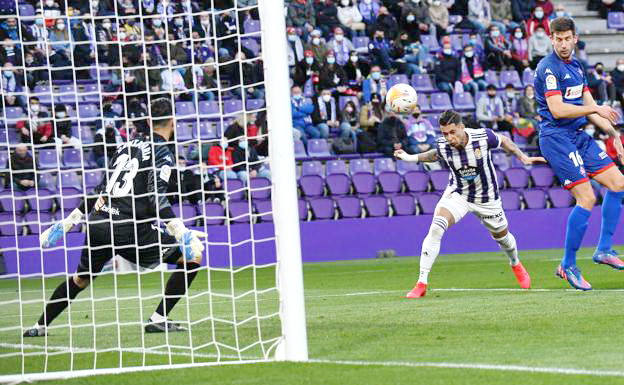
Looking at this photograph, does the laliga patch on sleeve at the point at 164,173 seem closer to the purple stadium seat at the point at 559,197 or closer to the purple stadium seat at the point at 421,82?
the purple stadium seat at the point at 559,197

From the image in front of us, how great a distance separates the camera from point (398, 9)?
28016 millimetres

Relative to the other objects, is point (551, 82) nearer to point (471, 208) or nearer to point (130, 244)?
point (471, 208)

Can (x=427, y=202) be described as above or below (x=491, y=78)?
below

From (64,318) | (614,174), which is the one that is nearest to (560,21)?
(614,174)

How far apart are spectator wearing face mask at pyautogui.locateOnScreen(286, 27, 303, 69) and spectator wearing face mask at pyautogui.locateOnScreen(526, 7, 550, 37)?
673 centimetres

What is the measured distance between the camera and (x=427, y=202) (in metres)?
22.6

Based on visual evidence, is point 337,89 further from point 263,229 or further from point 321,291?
point 321,291

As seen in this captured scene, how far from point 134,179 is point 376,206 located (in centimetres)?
1388

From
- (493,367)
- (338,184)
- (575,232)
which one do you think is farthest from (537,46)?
(493,367)

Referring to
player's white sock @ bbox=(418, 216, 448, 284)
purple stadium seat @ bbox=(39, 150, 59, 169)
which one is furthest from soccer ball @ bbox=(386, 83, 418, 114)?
purple stadium seat @ bbox=(39, 150, 59, 169)

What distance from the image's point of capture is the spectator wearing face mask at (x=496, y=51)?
92.0 feet

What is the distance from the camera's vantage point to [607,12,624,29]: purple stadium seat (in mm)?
31797

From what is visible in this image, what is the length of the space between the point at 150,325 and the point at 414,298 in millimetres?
3056

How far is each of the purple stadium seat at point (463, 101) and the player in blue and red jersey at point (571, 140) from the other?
15.4m
